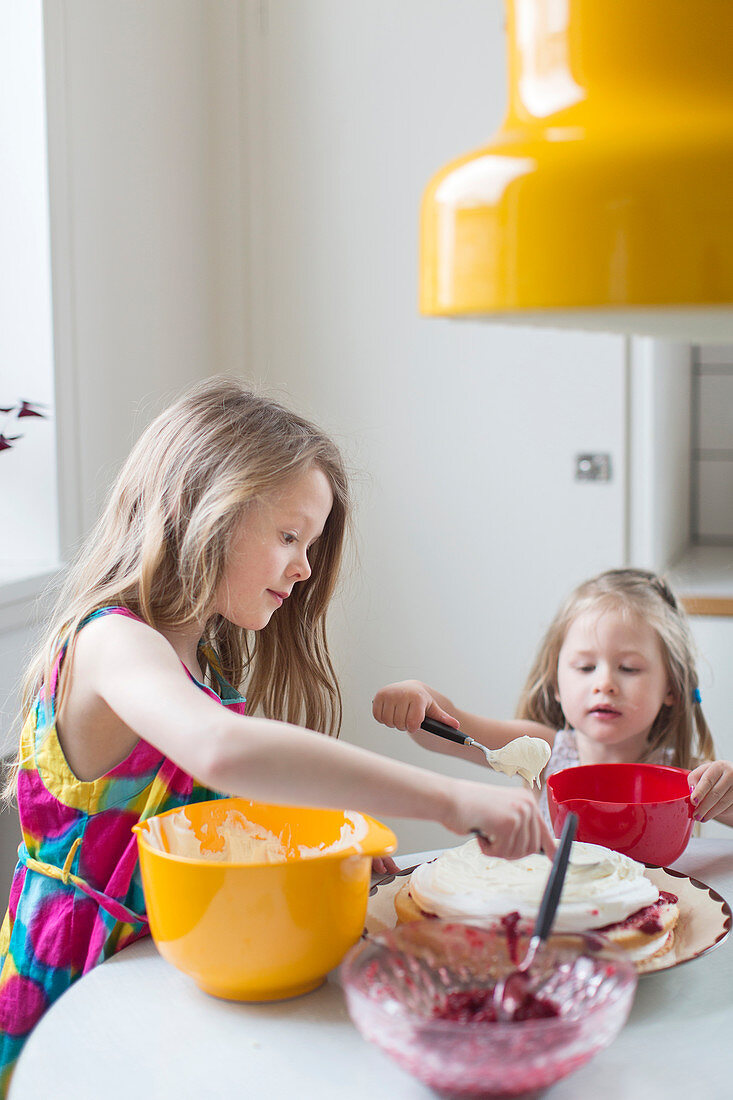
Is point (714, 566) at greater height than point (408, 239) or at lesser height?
lesser

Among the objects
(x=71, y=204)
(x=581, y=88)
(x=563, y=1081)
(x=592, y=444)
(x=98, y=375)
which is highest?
(x=71, y=204)

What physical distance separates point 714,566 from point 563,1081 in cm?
168

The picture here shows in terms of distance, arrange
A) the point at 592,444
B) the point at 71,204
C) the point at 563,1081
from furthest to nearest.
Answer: the point at 592,444 → the point at 71,204 → the point at 563,1081

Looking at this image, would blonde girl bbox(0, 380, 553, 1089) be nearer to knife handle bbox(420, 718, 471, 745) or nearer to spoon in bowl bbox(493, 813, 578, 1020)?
spoon in bowl bbox(493, 813, 578, 1020)

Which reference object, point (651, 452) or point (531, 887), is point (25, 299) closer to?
point (651, 452)

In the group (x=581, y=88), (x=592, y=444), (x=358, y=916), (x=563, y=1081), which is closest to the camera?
(x=581, y=88)

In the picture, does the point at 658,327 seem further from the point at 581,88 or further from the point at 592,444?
the point at 592,444

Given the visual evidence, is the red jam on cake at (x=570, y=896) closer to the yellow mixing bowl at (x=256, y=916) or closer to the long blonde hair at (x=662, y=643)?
the yellow mixing bowl at (x=256, y=916)

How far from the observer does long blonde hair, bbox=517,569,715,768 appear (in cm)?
155

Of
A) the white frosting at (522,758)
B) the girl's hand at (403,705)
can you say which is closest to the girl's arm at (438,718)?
the girl's hand at (403,705)

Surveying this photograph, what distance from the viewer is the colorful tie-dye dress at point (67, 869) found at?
105cm

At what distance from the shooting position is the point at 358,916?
876 mm

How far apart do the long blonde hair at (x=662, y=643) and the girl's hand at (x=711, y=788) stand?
1.11 feet

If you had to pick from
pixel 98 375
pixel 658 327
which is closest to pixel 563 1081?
pixel 658 327
